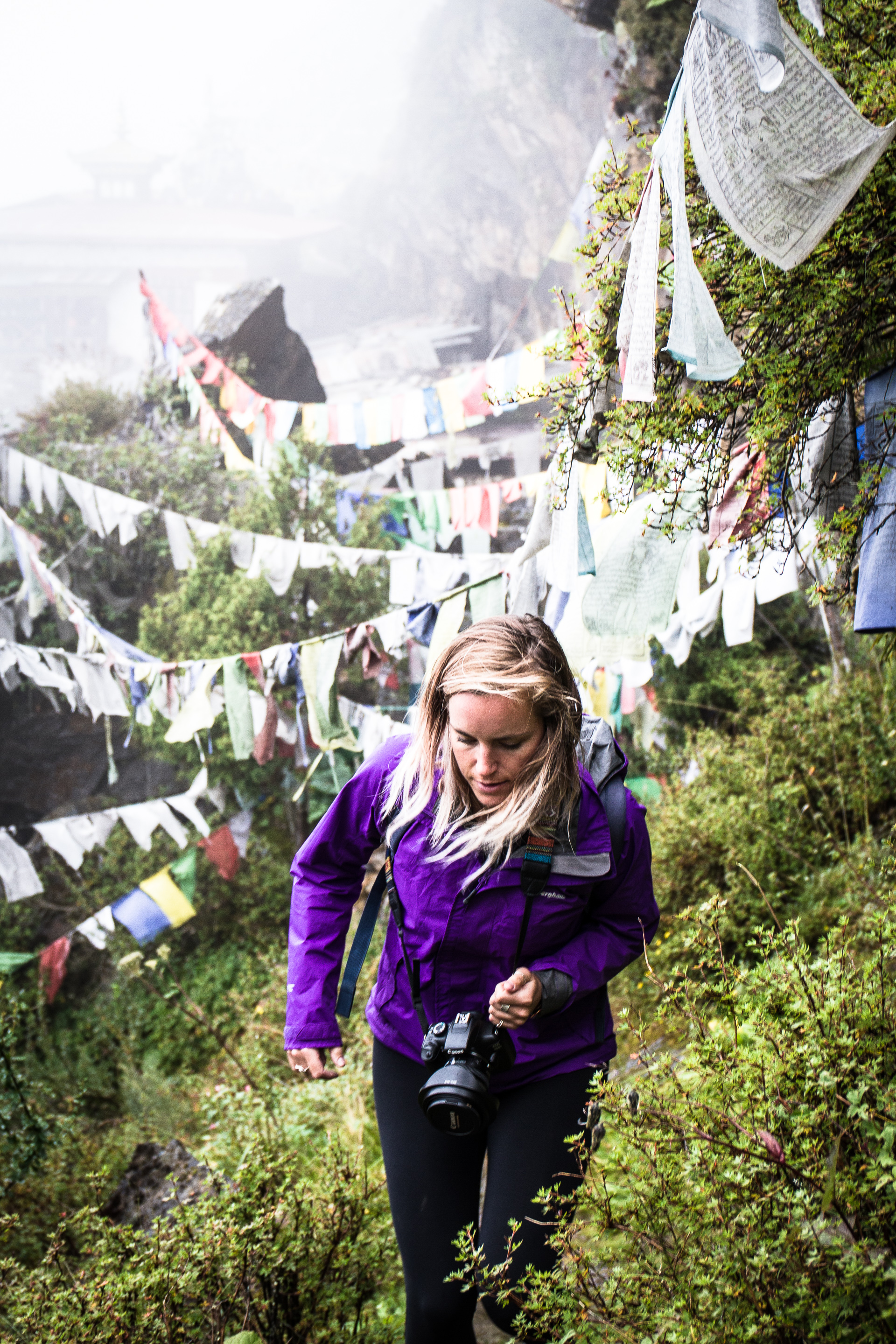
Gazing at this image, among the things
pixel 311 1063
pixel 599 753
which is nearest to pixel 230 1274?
pixel 311 1063

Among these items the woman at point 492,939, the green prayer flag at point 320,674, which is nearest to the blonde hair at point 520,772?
the woman at point 492,939

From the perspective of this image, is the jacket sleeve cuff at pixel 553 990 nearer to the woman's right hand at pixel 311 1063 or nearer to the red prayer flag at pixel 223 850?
the woman's right hand at pixel 311 1063

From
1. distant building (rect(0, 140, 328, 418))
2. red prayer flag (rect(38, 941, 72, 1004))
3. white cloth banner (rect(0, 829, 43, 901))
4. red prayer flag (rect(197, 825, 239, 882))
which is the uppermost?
distant building (rect(0, 140, 328, 418))

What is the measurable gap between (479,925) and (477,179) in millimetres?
35605

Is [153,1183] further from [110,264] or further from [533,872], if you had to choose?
[110,264]

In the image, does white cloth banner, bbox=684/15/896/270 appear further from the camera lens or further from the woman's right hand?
the woman's right hand

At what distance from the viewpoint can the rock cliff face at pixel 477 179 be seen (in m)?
28.3

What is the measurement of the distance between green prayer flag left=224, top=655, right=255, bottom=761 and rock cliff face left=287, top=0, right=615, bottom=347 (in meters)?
23.0

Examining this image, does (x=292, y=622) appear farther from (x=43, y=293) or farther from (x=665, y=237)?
(x=43, y=293)

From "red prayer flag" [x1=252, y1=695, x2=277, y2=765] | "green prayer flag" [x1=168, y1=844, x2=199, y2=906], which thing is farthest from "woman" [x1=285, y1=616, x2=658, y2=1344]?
"green prayer flag" [x1=168, y1=844, x2=199, y2=906]

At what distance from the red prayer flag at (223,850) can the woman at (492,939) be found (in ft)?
19.6

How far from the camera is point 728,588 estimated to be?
3859 millimetres

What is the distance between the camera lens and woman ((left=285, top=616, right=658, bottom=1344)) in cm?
162

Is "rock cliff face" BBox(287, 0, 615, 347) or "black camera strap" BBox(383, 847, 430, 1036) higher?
"rock cliff face" BBox(287, 0, 615, 347)
